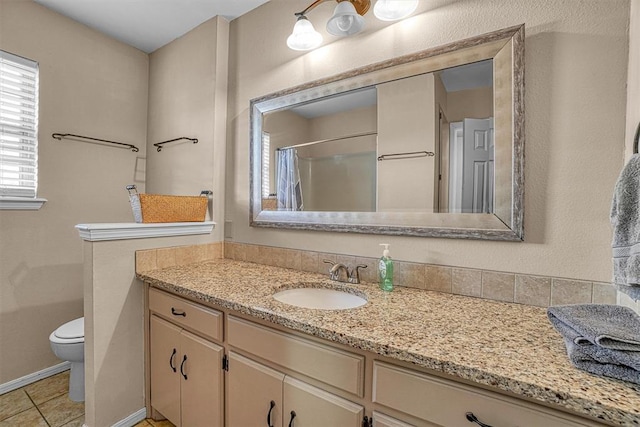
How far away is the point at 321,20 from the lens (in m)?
1.66

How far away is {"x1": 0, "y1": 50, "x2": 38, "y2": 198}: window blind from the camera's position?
187 centimetres

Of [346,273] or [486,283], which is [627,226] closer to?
[486,283]

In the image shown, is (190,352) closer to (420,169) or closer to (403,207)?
(403,207)

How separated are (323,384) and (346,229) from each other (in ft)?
2.56

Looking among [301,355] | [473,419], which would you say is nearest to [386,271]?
Result: [301,355]

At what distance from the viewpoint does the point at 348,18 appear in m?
1.38

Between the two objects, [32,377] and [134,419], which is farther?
[32,377]

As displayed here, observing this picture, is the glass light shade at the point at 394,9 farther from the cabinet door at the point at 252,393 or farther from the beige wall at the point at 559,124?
the cabinet door at the point at 252,393

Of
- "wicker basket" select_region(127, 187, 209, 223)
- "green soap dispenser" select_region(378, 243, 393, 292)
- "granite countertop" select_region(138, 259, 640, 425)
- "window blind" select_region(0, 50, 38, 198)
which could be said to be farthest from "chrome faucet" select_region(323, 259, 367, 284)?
"window blind" select_region(0, 50, 38, 198)

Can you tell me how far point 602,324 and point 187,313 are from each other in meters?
1.51

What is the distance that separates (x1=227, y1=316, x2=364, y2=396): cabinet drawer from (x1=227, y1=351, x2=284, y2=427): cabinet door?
0.06 meters

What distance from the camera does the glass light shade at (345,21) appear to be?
1.37m

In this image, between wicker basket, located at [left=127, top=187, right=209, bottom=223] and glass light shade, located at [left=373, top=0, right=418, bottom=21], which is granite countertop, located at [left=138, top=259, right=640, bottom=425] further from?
glass light shade, located at [left=373, top=0, right=418, bottom=21]

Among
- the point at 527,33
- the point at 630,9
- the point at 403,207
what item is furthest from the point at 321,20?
the point at 630,9
